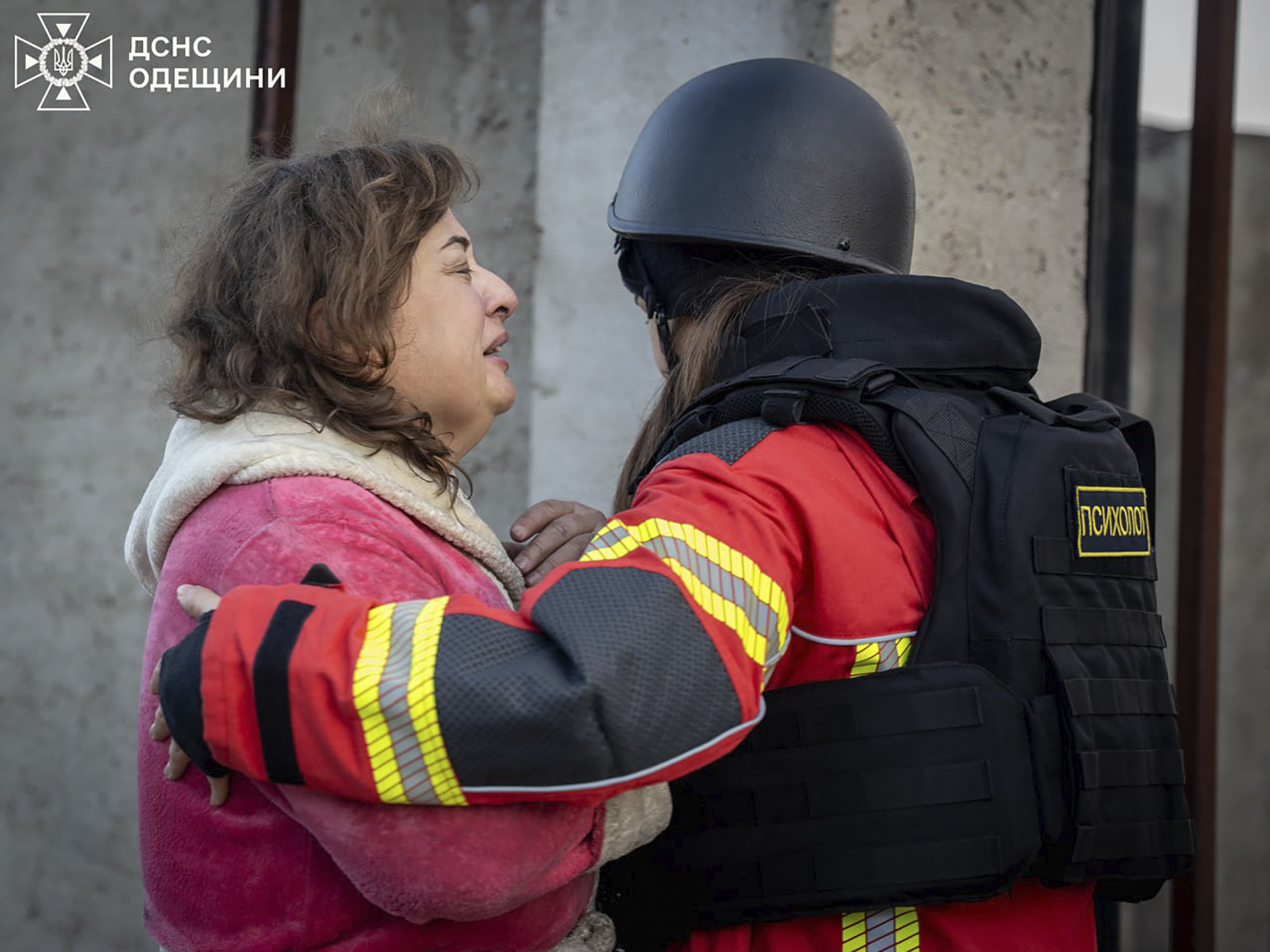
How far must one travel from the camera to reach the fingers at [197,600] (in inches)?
50.9

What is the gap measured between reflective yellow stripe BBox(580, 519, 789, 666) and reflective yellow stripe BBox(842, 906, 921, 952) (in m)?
0.39

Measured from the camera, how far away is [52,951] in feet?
10.4

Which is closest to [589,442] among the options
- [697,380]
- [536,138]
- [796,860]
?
[536,138]

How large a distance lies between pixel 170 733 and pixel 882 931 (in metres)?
0.85

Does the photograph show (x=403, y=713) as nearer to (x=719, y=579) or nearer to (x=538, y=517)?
(x=719, y=579)

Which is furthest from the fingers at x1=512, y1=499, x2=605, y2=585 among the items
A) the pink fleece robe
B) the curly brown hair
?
the pink fleece robe

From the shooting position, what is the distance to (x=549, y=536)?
1.88 m

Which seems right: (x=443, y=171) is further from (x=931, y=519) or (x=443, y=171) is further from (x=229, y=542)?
(x=931, y=519)

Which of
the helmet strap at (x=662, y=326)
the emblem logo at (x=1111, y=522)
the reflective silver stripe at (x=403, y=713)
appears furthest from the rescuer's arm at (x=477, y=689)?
the helmet strap at (x=662, y=326)

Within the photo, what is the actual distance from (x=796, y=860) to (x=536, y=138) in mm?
2362

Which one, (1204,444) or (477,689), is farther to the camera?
(1204,444)

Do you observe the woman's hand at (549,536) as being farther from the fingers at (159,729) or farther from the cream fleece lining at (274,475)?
the fingers at (159,729)

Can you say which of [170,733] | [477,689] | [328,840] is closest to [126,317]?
[170,733]

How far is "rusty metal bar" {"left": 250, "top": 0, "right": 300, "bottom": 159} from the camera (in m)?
3.08
